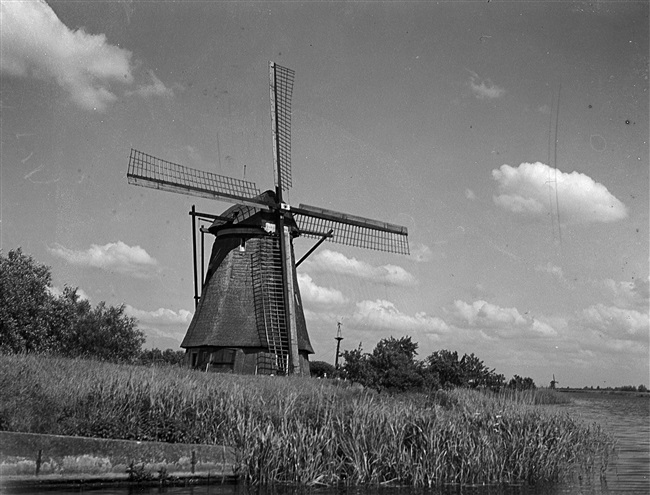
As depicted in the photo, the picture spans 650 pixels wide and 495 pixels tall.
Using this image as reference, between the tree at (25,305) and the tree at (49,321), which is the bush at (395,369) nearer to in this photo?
the tree at (49,321)

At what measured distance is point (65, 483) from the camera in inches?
457

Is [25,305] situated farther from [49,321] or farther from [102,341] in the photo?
[102,341]

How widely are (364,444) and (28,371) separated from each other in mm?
A: 7368

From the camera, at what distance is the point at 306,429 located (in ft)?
41.9

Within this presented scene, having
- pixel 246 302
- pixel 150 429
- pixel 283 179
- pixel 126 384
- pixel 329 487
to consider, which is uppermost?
pixel 283 179

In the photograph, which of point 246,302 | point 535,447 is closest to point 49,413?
point 535,447

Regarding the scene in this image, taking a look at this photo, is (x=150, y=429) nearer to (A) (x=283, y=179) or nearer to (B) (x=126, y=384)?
(B) (x=126, y=384)

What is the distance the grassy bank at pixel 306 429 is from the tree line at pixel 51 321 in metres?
10.5

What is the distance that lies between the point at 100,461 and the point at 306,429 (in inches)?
147

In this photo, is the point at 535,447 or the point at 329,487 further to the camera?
the point at 535,447

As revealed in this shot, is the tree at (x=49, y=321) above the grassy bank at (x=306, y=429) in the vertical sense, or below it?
above

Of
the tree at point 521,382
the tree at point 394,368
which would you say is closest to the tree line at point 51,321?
the tree at point 394,368

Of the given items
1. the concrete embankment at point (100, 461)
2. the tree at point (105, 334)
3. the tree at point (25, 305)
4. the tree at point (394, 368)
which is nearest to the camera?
the concrete embankment at point (100, 461)

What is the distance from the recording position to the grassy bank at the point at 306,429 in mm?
12641
